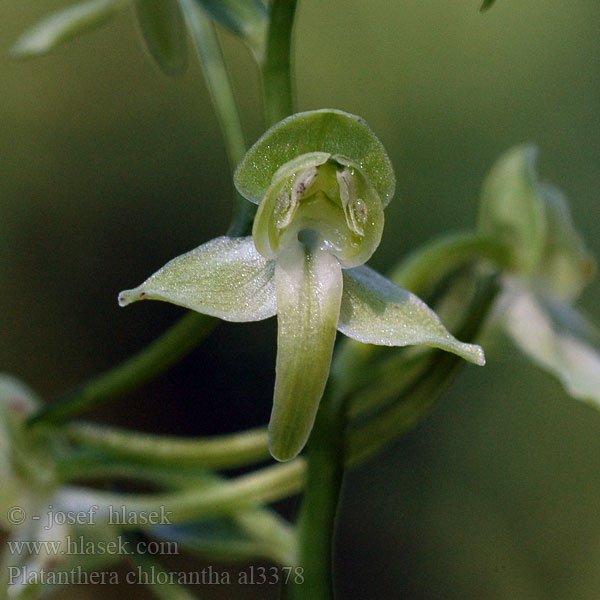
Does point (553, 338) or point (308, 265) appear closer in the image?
point (308, 265)

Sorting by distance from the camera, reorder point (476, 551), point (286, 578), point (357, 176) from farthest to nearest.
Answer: point (476, 551), point (286, 578), point (357, 176)

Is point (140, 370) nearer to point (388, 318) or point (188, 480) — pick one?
point (188, 480)

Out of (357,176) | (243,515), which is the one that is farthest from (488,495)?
(357,176)

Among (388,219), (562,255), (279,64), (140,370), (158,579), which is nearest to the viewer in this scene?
(279,64)

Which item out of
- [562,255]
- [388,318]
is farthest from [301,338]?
[562,255]

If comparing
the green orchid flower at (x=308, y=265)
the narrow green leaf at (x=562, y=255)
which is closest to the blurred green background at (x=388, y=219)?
the narrow green leaf at (x=562, y=255)

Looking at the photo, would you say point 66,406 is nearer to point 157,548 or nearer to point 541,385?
point 157,548

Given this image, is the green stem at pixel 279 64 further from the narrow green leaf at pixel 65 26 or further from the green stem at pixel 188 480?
the green stem at pixel 188 480
